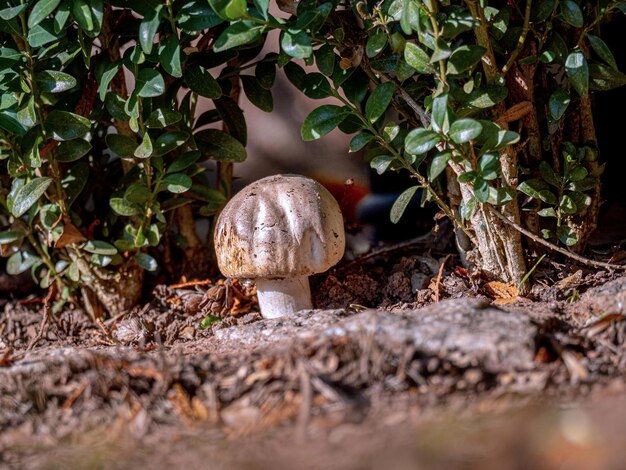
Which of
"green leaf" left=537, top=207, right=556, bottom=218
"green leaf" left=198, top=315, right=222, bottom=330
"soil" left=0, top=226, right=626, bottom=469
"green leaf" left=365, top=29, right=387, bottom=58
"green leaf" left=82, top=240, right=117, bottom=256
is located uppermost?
"green leaf" left=365, top=29, right=387, bottom=58

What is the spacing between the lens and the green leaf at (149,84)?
7.26 feet

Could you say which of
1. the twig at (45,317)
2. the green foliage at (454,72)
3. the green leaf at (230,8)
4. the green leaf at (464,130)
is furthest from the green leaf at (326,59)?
the twig at (45,317)

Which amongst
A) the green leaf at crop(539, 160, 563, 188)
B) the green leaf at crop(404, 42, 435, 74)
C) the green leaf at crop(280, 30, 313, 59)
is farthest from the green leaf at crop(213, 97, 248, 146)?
the green leaf at crop(539, 160, 563, 188)

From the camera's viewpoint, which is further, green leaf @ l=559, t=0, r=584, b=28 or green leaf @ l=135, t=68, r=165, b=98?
green leaf @ l=135, t=68, r=165, b=98

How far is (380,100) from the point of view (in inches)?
86.4

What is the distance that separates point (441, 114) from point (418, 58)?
0.18 m

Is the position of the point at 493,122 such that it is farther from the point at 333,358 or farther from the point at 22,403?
the point at 22,403

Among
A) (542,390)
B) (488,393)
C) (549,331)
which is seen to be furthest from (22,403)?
(549,331)

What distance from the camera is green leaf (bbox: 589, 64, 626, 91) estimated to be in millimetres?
2166

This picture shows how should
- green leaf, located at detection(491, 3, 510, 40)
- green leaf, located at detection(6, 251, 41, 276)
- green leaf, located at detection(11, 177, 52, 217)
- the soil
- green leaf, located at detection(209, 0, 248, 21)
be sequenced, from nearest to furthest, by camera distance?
the soil
green leaf, located at detection(209, 0, 248, 21)
green leaf, located at detection(491, 3, 510, 40)
green leaf, located at detection(11, 177, 52, 217)
green leaf, located at detection(6, 251, 41, 276)

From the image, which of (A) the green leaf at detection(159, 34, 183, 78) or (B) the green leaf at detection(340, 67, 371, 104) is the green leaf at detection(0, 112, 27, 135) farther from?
(B) the green leaf at detection(340, 67, 371, 104)

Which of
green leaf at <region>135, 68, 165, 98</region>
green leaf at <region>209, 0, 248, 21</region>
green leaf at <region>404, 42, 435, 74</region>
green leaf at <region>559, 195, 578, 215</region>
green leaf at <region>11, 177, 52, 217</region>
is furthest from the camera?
green leaf at <region>11, 177, 52, 217</region>

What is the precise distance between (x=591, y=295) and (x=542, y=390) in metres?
0.69

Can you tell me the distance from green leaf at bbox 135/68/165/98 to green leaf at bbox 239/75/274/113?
43 cm
